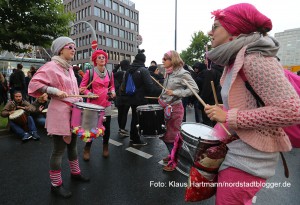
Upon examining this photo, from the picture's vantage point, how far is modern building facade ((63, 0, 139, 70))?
193 feet

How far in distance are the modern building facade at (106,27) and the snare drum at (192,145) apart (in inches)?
2250

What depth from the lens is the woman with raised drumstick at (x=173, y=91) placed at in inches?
132

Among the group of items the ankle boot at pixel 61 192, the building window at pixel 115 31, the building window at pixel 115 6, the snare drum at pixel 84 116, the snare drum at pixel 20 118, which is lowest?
the ankle boot at pixel 61 192

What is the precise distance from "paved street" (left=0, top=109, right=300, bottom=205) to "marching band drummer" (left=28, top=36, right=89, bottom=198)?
315 mm

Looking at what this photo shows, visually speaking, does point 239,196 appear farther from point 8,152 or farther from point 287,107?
point 8,152

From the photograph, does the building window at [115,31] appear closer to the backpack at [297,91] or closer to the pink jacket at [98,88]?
the pink jacket at [98,88]

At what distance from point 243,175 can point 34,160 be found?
385cm

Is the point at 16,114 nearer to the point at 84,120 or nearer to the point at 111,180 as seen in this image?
the point at 111,180

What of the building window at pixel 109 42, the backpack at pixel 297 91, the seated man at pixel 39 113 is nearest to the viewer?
the backpack at pixel 297 91

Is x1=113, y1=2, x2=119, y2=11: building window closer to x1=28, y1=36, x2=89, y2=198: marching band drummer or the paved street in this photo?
the paved street

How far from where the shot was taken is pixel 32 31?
923 centimetres

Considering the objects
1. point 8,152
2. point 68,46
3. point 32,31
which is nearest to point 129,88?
point 68,46

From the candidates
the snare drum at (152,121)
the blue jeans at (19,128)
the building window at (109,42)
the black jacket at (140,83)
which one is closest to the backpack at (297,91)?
the snare drum at (152,121)

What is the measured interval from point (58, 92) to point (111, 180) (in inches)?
62.1
